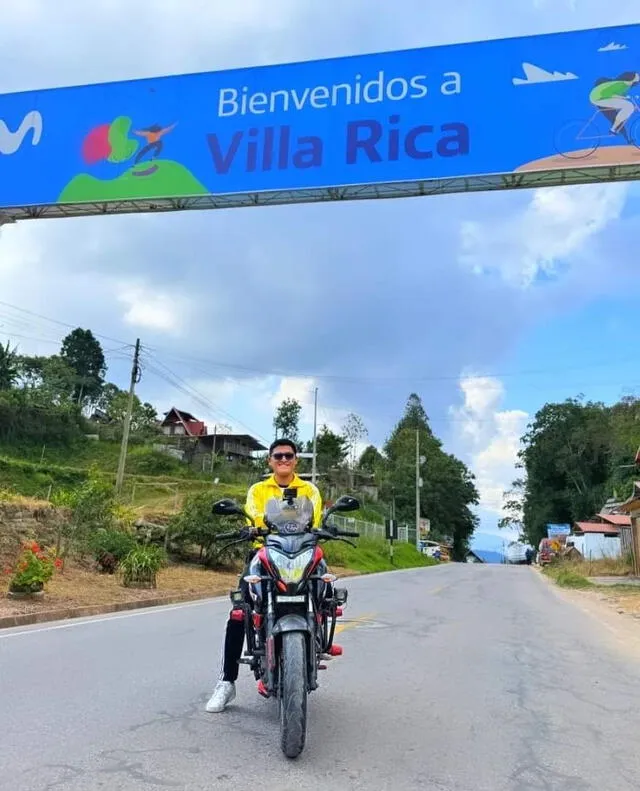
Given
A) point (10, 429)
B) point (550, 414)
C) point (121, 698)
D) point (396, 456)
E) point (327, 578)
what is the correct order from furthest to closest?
1. point (396, 456)
2. point (550, 414)
3. point (10, 429)
4. point (121, 698)
5. point (327, 578)

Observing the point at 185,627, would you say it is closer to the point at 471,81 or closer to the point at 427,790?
the point at 427,790

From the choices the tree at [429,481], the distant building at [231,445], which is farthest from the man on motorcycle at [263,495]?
the tree at [429,481]

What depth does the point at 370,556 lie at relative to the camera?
129 ft

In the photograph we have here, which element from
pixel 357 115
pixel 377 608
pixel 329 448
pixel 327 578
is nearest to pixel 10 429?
pixel 329 448

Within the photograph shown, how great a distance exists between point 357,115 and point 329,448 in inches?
2298

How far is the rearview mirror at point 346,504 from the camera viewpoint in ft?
14.9

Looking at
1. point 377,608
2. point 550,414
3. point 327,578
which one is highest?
point 550,414

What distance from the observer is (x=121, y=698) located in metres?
5.14

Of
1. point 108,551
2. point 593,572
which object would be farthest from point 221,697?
point 593,572

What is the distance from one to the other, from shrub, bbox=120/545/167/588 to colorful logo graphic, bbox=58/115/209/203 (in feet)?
24.5

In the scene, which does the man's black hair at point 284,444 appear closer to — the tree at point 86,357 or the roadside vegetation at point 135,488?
the roadside vegetation at point 135,488

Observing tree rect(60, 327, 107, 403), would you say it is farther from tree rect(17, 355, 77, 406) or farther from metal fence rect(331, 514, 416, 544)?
metal fence rect(331, 514, 416, 544)

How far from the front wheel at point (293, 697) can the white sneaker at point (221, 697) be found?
106cm

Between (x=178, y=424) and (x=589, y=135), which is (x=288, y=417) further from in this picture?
(x=589, y=135)
